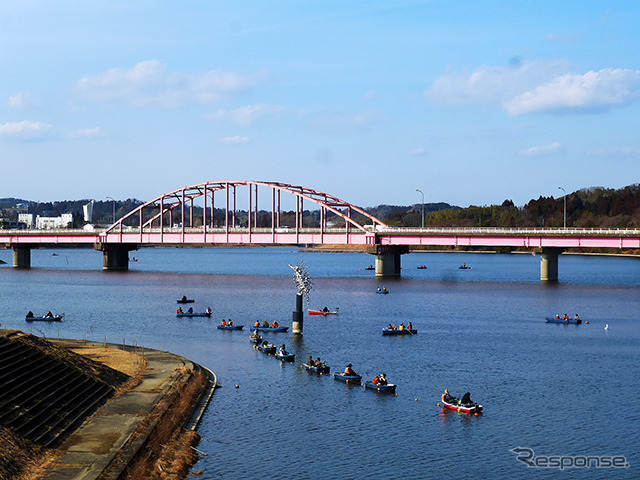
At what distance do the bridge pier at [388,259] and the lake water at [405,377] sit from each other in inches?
1263

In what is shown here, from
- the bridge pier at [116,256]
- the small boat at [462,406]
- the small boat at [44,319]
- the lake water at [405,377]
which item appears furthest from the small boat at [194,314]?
the bridge pier at [116,256]

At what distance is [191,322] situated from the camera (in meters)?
88.1

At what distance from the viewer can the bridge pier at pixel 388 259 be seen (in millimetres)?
153375

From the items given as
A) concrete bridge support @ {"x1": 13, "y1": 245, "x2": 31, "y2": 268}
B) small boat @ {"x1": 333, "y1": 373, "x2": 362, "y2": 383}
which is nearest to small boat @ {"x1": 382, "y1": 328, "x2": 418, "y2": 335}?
small boat @ {"x1": 333, "y1": 373, "x2": 362, "y2": 383}

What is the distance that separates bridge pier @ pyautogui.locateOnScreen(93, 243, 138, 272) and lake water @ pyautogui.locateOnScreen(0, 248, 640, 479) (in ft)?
195

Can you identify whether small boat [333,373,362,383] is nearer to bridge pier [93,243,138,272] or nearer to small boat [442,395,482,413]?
small boat [442,395,482,413]

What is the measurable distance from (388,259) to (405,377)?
102129 mm

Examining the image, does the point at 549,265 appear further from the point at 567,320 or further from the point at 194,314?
the point at 194,314

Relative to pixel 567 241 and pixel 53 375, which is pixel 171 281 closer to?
pixel 567 241

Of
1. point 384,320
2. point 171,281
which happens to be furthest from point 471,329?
point 171,281

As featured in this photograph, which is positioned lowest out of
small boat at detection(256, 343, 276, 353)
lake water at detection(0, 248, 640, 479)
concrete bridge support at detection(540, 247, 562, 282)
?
lake water at detection(0, 248, 640, 479)

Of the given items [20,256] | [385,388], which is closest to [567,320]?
[385,388]

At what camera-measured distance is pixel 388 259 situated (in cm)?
15800

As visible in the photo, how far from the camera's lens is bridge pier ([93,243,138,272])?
181750mm
